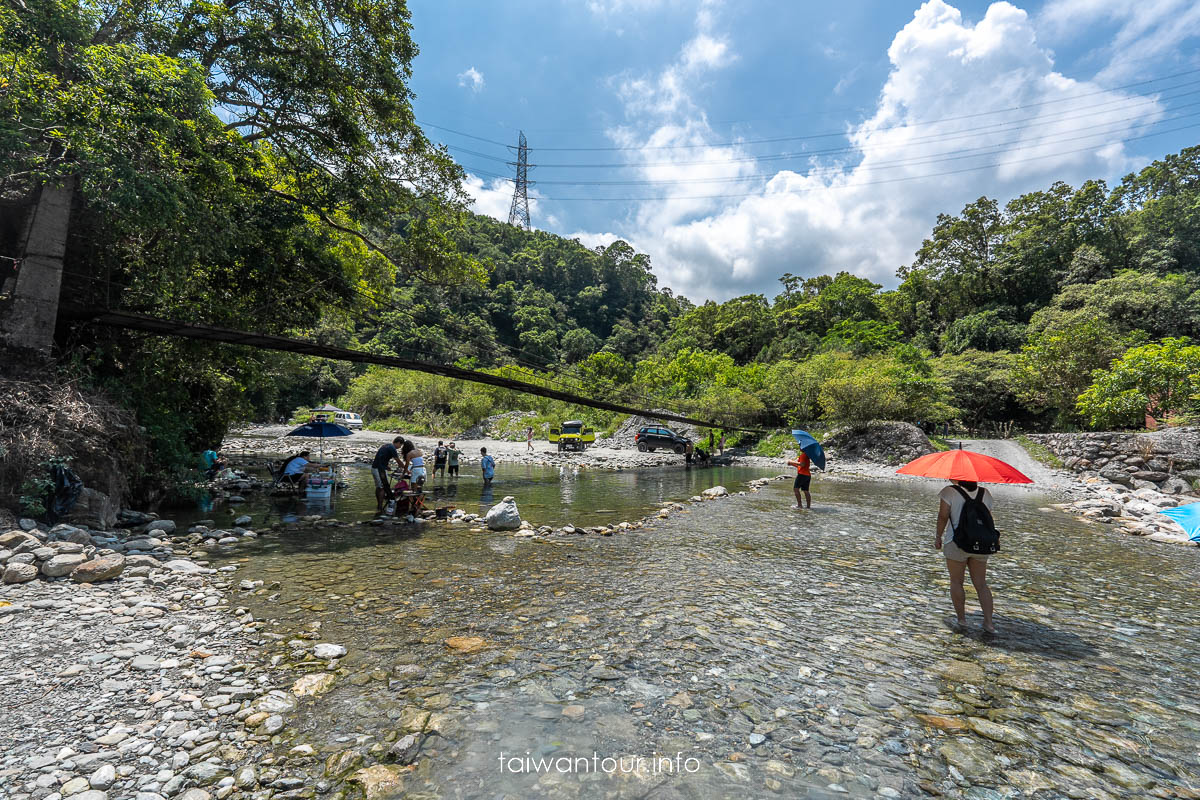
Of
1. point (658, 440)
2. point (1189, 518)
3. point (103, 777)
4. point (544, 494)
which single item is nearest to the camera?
point (103, 777)

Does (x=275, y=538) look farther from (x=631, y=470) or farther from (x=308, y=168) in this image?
(x=631, y=470)

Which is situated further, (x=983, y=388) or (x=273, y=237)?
(x=983, y=388)

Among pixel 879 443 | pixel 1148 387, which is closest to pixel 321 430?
pixel 879 443

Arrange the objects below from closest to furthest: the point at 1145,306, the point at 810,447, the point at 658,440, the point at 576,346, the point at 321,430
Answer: the point at 810,447, the point at 321,430, the point at 1145,306, the point at 658,440, the point at 576,346

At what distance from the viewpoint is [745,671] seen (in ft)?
12.2

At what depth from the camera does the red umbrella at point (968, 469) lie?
4.27 metres

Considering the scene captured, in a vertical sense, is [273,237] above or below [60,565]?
above

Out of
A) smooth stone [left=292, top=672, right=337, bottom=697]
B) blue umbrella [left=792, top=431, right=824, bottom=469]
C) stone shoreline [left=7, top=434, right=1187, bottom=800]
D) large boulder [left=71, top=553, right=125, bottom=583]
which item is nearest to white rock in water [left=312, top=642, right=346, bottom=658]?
stone shoreline [left=7, top=434, right=1187, bottom=800]

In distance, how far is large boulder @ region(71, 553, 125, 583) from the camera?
194 inches

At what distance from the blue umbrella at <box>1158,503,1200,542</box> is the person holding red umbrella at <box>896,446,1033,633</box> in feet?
24.2

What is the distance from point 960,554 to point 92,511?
454 inches

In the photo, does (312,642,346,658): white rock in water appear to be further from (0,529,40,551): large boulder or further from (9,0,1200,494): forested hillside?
(9,0,1200,494): forested hillside

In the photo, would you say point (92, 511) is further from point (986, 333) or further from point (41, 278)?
point (986, 333)

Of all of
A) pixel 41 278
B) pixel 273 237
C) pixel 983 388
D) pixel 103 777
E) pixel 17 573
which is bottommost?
pixel 103 777
